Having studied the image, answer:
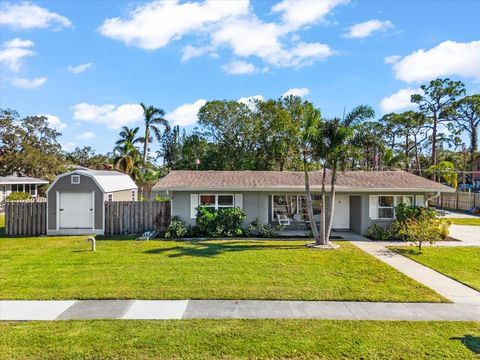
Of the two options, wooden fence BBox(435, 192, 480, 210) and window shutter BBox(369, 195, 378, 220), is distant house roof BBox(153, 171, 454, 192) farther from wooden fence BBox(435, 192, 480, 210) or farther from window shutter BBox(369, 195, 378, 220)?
wooden fence BBox(435, 192, 480, 210)

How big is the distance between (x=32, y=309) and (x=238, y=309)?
4044 mm

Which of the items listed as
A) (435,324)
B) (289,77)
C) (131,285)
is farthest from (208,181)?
(435,324)

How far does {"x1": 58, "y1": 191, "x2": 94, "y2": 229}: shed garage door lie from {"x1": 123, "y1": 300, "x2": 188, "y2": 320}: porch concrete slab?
33.8 ft

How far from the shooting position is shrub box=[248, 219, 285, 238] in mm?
15359

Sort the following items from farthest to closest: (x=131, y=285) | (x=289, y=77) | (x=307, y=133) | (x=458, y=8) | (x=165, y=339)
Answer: (x=289, y=77), (x=307, y=133), (x=458, y=8), (x=131, y=285), (x=165, y=339)

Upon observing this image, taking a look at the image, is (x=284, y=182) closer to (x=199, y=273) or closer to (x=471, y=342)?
(x=199, y=273)

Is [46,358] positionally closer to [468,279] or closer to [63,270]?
[63,270]

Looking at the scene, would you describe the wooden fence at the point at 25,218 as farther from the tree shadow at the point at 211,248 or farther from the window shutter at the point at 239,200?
the window shutter at the point at 239,200

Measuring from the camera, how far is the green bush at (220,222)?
15070 millimetres

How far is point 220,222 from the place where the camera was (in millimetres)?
15125

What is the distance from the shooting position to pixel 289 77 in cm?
2244

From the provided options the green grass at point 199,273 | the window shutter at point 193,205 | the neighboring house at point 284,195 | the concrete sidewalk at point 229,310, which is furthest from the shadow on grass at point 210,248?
the concrete sidewalk at point 229,310

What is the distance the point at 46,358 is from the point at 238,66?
17.7m

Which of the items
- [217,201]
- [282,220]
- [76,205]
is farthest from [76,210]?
[282,220]
